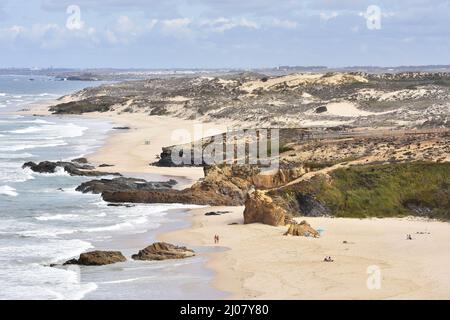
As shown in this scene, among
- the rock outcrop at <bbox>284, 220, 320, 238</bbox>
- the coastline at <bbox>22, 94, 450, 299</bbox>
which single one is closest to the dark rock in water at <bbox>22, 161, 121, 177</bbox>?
the coastline at <bbox>22, 94, 450, 299</bbox>

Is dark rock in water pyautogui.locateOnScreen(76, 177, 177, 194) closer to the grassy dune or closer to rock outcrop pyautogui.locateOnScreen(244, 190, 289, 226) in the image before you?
the grassy dune

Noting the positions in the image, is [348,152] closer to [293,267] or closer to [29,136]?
[293,267]

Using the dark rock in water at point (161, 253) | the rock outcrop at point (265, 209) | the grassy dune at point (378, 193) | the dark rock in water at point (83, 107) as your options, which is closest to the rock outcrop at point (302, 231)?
the rock outcrop at point (265, 209)

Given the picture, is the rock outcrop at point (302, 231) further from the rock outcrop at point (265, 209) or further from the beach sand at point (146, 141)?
the beach sand at point (146, 141)

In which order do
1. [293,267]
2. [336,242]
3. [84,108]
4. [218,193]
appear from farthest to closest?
[84,108]
[218,193]
[336,242]
[293,267]
